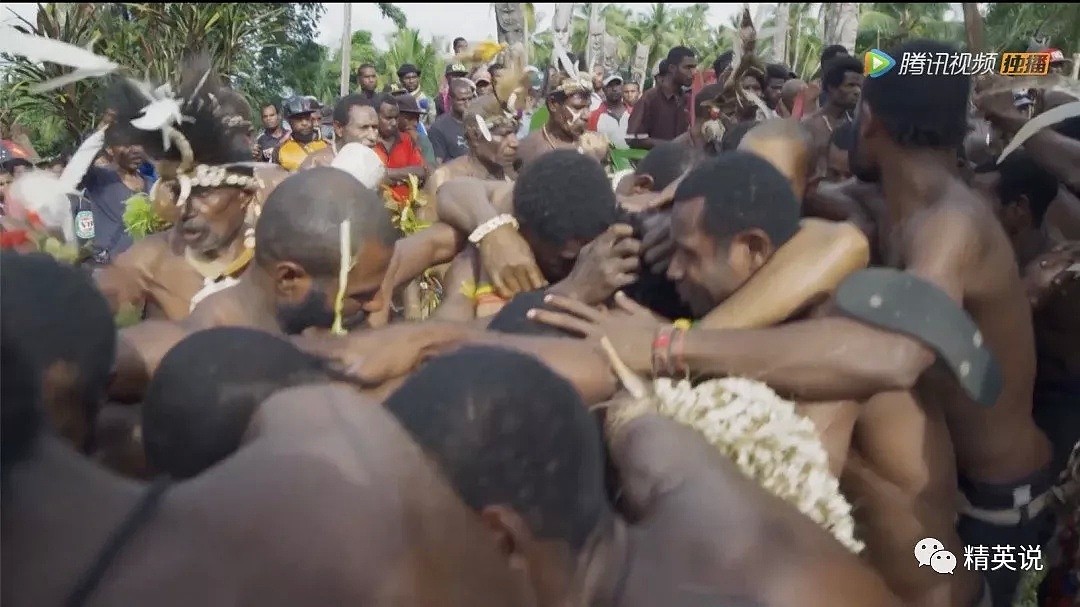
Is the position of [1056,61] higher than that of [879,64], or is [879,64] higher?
[879,64]

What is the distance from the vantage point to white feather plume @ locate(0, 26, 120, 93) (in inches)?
83.7

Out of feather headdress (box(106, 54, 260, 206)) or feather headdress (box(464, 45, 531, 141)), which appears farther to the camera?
feather headdress (box(464, 45, 531, 141))

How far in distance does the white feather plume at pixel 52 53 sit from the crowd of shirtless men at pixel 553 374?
55 centimetres

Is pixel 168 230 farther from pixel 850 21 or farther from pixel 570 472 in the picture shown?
pixel 850 21

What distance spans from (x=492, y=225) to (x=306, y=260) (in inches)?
37.2

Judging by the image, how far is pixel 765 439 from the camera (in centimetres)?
217

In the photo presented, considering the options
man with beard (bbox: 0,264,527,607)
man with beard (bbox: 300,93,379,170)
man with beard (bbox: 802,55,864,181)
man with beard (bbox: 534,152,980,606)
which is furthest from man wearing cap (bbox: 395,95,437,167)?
man with beard (bbox: 0,264,527,607)

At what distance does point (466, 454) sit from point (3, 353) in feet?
2.18

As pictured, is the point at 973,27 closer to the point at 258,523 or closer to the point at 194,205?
the point at 194,205

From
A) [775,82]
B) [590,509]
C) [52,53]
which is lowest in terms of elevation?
[775,82]

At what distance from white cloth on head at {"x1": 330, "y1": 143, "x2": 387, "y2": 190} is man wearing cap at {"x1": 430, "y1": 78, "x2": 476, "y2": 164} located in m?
5.98

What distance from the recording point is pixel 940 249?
279 cm

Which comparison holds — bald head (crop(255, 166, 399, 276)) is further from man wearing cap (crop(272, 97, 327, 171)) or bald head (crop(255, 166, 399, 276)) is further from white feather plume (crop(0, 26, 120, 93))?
man wearing cap (crop(272, 97, 327, 171))

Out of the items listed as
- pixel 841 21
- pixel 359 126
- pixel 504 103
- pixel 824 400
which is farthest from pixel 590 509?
pixel 841 21
